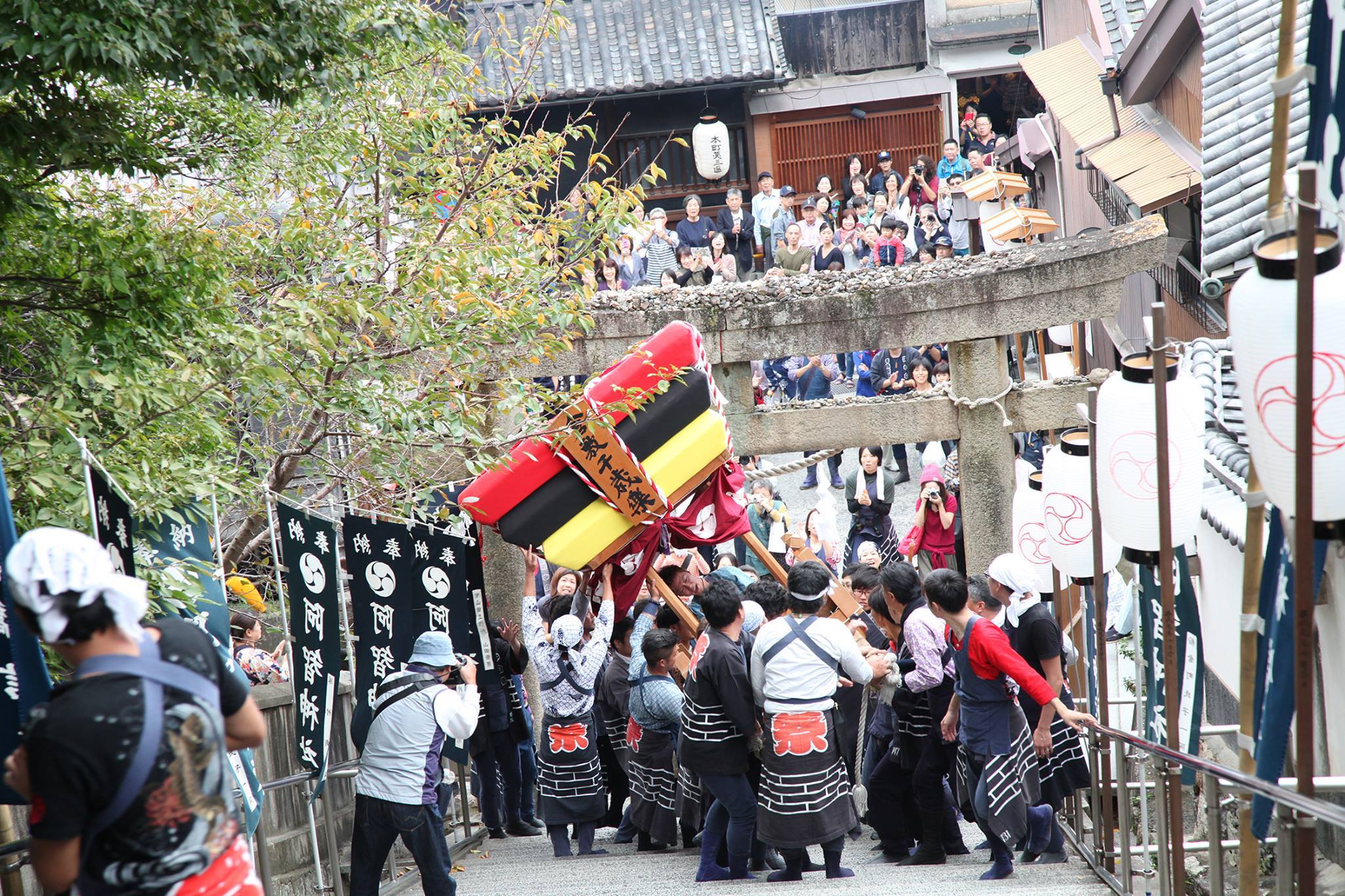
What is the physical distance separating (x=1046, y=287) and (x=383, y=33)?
299 inches

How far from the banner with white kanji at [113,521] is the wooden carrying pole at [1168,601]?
3914 millimetres

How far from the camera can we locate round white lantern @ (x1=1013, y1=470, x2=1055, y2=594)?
8938 millimetres

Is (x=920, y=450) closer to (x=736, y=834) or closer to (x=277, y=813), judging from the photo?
(x=736, y=834)

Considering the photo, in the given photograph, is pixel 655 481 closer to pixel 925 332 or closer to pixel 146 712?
pixel 925 332

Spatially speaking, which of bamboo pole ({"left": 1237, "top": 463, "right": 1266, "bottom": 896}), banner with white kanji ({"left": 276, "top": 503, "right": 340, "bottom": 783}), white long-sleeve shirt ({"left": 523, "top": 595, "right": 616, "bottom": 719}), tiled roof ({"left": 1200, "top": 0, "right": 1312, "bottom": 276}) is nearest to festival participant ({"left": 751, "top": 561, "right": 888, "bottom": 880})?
white long-sleeve shirt ({"left": 523, "top": 595, "right": 616, "bottom": 719})

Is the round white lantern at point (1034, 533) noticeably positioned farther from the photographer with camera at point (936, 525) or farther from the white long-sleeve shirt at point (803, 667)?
the photographer with camera at point (936, 525)

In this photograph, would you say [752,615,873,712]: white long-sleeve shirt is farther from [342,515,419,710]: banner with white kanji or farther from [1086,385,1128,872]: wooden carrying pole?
[342,515,419,710]: banner with white kanji

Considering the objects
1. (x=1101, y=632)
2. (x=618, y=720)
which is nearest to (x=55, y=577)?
(x=1101, y=632)

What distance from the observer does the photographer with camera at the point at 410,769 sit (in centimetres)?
656

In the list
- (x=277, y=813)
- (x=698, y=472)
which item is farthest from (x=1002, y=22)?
(x=277, y=813)

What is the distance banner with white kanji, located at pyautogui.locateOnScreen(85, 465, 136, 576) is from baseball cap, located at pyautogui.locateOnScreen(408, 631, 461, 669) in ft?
6.57

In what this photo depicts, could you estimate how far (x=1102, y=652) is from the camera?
22.3 feet

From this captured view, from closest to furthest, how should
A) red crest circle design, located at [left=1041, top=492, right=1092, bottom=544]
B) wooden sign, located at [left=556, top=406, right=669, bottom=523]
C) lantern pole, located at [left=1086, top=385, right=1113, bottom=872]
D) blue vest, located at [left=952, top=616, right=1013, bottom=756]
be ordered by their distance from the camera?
lantern pole, located at [left=1086, top=385, right=1113, bottom=872] < blue vest, located at [left=952, top=616, right=1013, bottom=756] < red crest circle design, located at [left=1041, top=492, right=1092, bottom=544] < wooden sign, located at [left=556, top=406, right=669, bottom=523]

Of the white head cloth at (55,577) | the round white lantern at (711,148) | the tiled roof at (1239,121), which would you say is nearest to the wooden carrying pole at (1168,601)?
the tiled roof at (1239,121)
